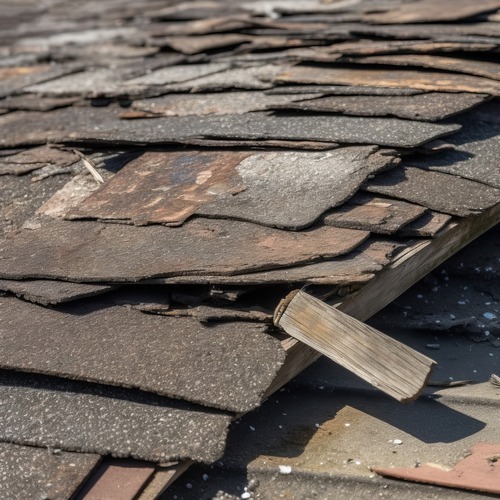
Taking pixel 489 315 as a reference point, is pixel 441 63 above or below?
above

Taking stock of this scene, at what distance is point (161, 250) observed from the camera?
12.9 feet

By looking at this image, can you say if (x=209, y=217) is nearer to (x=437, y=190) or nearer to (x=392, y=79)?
(x=437, y=190)

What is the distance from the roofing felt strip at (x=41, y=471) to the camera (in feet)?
10.4

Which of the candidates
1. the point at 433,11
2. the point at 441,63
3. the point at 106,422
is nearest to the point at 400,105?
Answer: the point at 441,63

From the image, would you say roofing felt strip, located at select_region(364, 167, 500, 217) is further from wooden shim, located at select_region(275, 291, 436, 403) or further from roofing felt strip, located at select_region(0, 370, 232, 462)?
roofing felt strip, located at select_region(0, 370, 232, 462)

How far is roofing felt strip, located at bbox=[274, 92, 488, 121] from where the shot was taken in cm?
471

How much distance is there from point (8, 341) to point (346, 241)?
1395 millimetres

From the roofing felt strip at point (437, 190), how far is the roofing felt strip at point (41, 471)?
174cm

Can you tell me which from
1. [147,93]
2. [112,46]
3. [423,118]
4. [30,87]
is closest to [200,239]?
[423,118]

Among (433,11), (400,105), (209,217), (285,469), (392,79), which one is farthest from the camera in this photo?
(433,11)

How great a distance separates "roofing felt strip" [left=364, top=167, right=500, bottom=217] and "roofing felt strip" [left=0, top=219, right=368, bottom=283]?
1.34 feet

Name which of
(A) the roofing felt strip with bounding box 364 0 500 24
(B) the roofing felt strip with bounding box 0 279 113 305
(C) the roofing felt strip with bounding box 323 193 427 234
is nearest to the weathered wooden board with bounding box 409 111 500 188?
(C) the roofing felt strip with bounding box 323 193 427 234

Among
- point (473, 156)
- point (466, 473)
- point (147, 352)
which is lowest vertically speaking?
point (466, 473)

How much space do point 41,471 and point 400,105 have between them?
8.74ft
